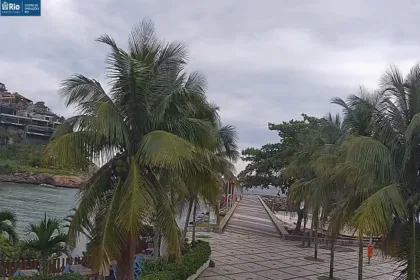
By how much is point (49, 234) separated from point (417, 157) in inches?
314

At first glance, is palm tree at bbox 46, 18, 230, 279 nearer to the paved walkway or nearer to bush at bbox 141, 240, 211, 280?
bush at bbox 141, 240, 211, 280

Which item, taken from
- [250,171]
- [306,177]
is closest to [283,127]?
[250,171]

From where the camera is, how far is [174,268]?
1167 centimetres

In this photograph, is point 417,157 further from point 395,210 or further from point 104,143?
point 104,143

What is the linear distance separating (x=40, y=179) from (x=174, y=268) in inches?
2712

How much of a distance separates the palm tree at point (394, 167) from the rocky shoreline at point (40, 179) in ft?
199

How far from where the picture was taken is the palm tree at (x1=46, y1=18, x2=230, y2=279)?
308 inches

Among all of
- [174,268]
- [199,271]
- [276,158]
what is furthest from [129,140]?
[276,158]

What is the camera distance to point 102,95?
886 centimetres

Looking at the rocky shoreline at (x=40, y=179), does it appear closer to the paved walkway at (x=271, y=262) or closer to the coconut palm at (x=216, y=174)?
the paved walkway at (x=271, y=262)

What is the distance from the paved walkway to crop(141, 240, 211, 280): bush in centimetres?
68

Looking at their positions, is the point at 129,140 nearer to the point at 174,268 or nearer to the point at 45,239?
the point at 45,239

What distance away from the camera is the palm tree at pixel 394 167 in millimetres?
7965

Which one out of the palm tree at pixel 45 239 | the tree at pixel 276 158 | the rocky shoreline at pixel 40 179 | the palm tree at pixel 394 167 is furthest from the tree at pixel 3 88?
the palm tree at pixel 394 167
